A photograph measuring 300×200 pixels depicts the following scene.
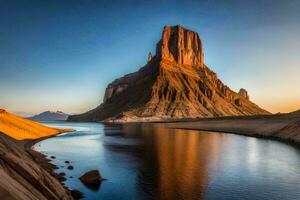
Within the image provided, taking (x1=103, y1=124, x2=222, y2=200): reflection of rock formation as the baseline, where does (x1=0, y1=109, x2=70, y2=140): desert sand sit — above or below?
above

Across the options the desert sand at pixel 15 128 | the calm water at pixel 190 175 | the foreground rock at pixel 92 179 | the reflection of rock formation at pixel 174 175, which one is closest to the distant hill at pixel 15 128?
the desert sand at pixel 15 128

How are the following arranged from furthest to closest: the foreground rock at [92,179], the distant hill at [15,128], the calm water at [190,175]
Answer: the distant hill at [15,128] < the foreground rock at [92,179] < the calm water at [190,175]

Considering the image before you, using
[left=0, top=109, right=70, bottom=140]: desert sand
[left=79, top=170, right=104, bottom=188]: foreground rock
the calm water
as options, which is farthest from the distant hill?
[left=79, top=170, right=104, bottom=188]: foreground rock

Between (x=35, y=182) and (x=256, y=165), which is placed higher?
(x=35, y=182)

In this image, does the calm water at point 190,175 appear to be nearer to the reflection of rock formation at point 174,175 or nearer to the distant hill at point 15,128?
the reflection of rock formation at point 174,175

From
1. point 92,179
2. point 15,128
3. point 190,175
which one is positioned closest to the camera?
point 92,179

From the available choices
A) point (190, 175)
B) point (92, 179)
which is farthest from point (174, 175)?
point (92, 179)

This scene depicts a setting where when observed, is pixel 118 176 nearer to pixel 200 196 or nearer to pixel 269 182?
pixel 200 196

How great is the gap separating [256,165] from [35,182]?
3097 cm

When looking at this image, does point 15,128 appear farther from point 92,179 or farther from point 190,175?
point 190,175

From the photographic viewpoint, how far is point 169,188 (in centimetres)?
2544

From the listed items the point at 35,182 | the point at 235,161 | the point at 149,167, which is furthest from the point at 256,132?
the point at 35,182

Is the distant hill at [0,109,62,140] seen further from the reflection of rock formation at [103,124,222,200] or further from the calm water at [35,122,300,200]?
the reflection of rock formation at [103,124,222,200]

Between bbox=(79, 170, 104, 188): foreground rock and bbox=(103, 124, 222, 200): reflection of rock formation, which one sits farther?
bbox=(79, 170, 104, 188): foreground rock
